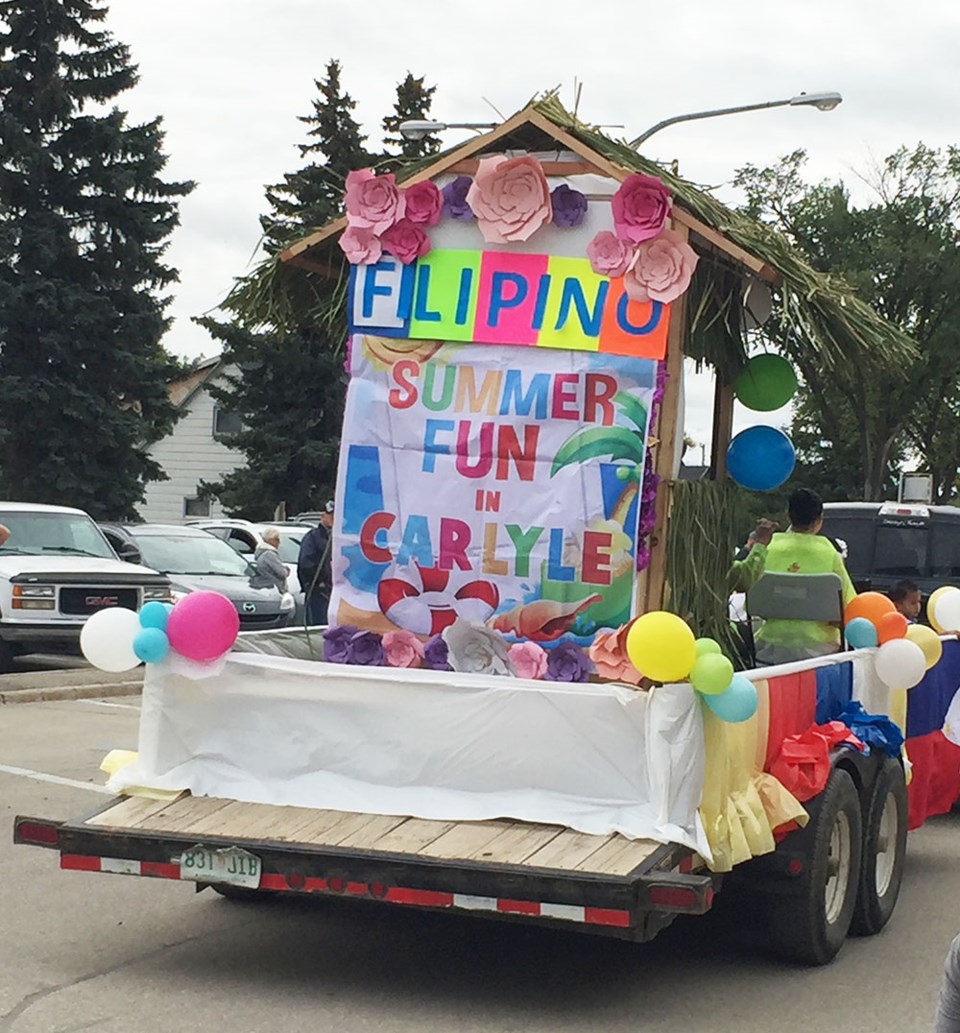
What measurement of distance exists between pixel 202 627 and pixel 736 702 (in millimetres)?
2121

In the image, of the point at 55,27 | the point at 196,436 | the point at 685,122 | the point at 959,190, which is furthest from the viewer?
the point at 196,436

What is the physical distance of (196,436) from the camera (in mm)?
62781

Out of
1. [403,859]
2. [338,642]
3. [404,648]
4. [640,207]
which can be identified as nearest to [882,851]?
[404,648]

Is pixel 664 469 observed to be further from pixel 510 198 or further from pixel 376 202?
pixel 376 202

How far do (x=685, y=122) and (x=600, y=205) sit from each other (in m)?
13.2

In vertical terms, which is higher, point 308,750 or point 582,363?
point 582,363

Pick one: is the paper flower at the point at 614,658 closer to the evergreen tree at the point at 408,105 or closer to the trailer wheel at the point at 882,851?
the trailer wheel at the point at 882,851

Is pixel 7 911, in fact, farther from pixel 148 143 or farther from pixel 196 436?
pixel 196 436

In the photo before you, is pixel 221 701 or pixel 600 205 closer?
pixel 221 701

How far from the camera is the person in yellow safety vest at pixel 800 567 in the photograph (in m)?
8.75

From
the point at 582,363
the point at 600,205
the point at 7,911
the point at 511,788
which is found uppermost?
the point at 600,205

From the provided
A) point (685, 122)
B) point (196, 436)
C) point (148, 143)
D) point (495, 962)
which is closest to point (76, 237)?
point (148, 143)

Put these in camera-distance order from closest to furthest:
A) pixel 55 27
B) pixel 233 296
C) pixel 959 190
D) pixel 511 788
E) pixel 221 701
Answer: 1. pixel 511 788
2. pixel 221 701
3. pixel 233 296
4. pixel 55 27
5. pixel 959 190

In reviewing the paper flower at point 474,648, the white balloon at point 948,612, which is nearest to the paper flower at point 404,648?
the paper flower at point 474,648
